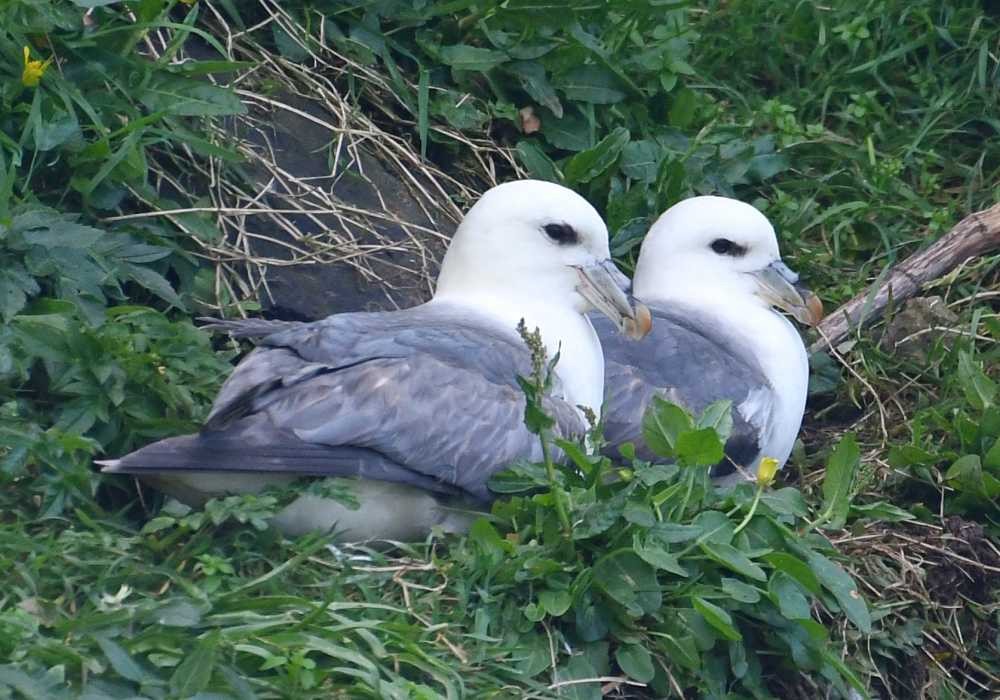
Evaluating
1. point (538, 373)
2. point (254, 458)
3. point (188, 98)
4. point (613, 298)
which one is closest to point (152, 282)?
point (188, 98)

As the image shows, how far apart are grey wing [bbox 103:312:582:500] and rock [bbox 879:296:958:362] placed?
59.1 inches

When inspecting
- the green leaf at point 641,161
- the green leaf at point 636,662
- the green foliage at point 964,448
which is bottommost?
the green foliage at point 964,448

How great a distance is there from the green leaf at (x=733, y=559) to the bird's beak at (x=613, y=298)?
3.29ft

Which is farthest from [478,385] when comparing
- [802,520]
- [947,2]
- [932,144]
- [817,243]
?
[947,2]

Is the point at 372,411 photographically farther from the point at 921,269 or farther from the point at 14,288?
the point at 921,269

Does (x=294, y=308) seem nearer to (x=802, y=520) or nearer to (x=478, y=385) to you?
(x=478, y=385)

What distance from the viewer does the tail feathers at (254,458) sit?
12.6ft

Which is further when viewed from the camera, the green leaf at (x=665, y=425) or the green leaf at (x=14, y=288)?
the green leaf at (x=14, y=288)

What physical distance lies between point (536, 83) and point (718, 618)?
8.36 ft

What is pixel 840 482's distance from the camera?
4.20 metres

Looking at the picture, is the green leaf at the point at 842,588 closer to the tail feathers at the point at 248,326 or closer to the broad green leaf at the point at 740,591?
the broad green leaf at the point at 740,591

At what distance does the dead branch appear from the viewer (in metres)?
5.42

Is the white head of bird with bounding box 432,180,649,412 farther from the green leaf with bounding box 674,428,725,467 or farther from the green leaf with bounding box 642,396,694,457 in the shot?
the green leaf with bounding box 674,428,725,467

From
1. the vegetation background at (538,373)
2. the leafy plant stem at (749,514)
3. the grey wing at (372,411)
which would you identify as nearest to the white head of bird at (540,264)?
the grey wing at (372,411)
